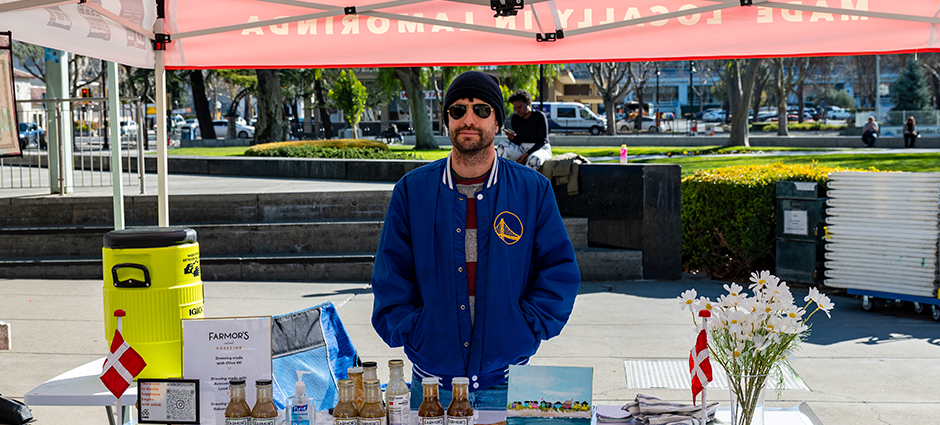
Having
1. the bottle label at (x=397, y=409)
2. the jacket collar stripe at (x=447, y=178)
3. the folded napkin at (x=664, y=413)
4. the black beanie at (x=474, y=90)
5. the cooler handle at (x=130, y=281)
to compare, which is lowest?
the folded napkin at (x=664, y=413)

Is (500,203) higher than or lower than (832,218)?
higher

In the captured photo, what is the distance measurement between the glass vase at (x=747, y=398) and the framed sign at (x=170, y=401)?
6.10 ft

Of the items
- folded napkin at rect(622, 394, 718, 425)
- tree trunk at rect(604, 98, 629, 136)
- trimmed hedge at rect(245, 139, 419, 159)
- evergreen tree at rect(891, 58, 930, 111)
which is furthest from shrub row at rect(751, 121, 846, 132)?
folded napkin at rect(622, 394, 718, 425)

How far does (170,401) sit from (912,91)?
6066cm

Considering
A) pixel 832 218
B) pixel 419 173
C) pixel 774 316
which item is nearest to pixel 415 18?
pixel 419 173

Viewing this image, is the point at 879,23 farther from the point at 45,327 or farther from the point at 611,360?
the point at 45,327

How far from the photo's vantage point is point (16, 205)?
11.0 metres

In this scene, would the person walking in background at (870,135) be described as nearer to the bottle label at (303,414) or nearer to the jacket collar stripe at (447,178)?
the jacket collar stripe at (447,178)

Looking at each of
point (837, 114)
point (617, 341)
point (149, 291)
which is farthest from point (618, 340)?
point (837, 114)

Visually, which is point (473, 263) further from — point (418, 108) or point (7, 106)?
point (418, 108)

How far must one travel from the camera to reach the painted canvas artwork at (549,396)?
2.61 meters

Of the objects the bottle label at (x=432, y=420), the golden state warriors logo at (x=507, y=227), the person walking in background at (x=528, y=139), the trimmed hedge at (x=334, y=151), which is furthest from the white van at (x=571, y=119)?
the bottle label at (x=432, y=420)

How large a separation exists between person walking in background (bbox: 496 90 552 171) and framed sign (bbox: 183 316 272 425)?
7.37 m

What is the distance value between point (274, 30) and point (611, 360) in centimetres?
364
